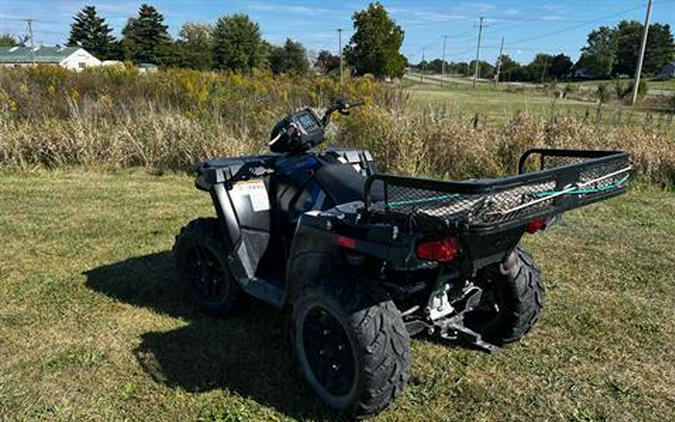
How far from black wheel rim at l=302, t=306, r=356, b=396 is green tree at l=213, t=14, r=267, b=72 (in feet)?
184

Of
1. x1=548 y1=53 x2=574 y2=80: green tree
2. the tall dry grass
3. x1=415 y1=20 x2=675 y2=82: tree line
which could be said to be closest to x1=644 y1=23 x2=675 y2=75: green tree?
x1=415 y1=20 x2=675 y2=82: tree line

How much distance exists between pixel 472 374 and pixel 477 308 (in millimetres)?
453

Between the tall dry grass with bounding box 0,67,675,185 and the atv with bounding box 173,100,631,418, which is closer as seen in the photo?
the atv with bounding box 173,100,631,418

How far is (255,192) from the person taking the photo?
3.59 m

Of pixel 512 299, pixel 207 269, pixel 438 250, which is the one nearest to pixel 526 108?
pixel 512 299

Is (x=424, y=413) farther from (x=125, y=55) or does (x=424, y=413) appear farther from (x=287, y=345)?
(x=125, y=55)

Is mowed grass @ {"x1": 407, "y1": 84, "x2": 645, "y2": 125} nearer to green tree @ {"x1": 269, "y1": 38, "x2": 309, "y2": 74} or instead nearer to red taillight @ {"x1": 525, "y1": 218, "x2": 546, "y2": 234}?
red taillight @ {"x1": 525, "y1": 218, "x2": 546, "y2": 234}

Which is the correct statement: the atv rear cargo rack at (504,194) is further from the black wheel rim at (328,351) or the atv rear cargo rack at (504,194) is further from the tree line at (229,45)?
the tree line at (229,45)

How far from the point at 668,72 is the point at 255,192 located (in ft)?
273

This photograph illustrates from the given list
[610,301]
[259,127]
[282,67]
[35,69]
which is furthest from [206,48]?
[610,301]

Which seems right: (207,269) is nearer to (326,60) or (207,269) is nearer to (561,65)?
(326,60)

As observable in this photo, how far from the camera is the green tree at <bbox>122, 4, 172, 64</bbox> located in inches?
2721

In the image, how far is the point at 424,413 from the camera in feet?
9.17

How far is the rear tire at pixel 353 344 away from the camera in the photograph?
2492 millimetres
